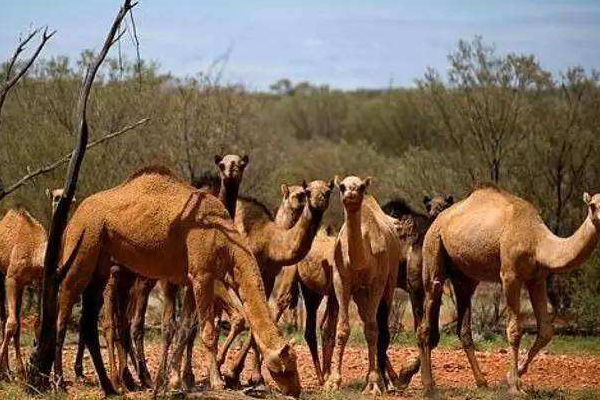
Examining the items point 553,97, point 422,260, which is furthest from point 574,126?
point 422,260

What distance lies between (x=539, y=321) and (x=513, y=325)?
381 mm

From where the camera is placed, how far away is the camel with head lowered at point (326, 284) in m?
14.6

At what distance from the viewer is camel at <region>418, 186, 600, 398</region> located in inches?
511

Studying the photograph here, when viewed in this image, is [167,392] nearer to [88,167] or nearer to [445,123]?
[88,167]

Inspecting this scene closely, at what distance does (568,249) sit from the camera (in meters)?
13.0

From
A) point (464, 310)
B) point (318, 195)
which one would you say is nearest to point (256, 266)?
point (318, 195)

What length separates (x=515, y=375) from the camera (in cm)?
1285

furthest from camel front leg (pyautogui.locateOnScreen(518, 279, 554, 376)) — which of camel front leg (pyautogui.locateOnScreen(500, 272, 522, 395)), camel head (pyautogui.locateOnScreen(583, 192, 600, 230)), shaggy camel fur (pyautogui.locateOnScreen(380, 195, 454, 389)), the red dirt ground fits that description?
shaggy camel fur (pyautogui.locateOnScreen(380, 195, 454, 389))

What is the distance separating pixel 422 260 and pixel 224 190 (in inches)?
116

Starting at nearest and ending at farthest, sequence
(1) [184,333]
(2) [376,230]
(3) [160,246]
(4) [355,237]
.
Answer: (1) [184,333] < (3) [160,246] < (4) [355,237] < (2) [376,230]

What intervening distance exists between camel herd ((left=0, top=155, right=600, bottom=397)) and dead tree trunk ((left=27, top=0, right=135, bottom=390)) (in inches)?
9.4

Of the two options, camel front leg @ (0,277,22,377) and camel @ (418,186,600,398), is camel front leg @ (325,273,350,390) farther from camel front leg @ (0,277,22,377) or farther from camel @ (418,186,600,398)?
camel front leg @ (0,277,22,377)

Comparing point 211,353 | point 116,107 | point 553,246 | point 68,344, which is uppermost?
point 116,107

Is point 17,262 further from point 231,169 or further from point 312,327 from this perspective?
point 312,327
